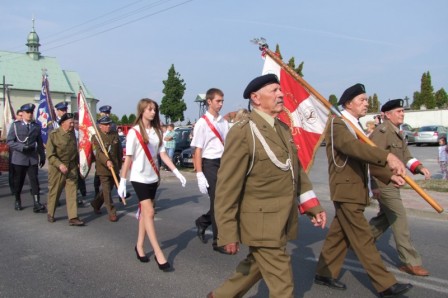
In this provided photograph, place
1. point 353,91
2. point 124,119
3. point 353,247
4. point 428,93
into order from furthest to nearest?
point 124,119 → point 428,93 → point 353,91 → point 353,247

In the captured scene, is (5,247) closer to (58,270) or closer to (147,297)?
(58,270)

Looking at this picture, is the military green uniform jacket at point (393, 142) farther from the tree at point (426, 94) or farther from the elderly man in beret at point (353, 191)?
the tree at point (426, 94)

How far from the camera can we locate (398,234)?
16.1 ft

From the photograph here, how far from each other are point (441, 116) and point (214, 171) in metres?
47.9

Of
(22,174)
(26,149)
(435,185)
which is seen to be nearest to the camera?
(26,149)

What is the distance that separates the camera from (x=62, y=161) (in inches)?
317

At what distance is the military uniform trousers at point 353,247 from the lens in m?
4.16

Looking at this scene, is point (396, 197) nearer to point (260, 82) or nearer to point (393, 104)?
point (393, 104)

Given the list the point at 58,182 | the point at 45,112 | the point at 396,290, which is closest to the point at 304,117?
the point at 396,290

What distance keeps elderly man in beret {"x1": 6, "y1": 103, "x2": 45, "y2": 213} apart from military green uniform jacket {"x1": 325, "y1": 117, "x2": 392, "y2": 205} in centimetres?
664

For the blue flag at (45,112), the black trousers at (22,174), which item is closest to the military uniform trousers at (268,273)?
the black trousers at (22,174)

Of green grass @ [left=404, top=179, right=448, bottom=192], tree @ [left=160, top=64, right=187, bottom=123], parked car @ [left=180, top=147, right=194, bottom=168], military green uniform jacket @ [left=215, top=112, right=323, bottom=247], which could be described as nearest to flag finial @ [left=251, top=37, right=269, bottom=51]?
military green uniform jacket @ [left=215, top=112, right=323, bottom=247]

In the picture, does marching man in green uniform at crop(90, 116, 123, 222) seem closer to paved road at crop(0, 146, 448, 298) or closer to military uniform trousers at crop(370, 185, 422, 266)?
paved road at crop(0, 146, 448, 298)

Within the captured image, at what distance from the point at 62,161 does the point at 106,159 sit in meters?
0.77
